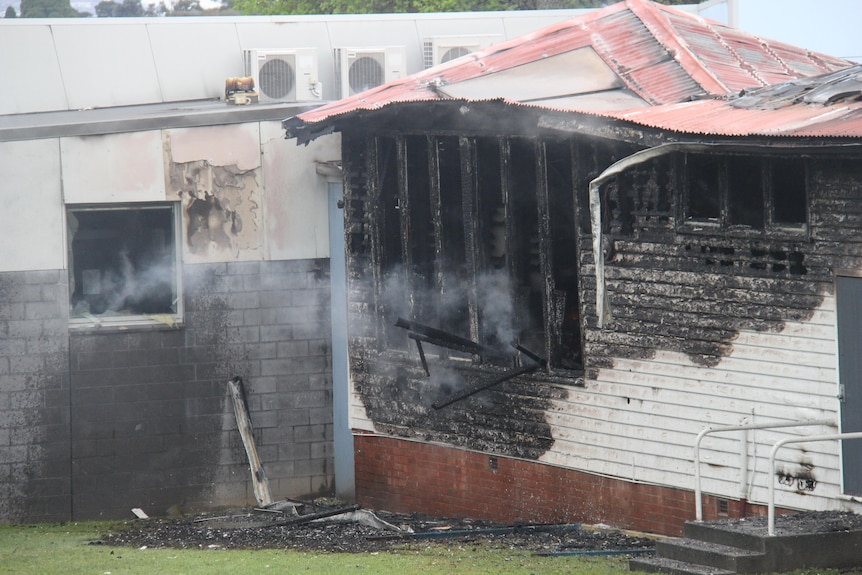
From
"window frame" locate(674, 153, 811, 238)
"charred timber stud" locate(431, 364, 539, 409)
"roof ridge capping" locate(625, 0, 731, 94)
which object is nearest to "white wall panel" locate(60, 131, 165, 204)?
"charred timber stud" locate(431, 364, 539, 409)

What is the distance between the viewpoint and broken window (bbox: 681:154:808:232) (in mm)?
9844

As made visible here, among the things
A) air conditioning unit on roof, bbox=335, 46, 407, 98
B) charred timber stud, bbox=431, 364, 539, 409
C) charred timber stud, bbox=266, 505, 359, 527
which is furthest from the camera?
air conditioning unit on roof, bbox=335, 46, 407, 98

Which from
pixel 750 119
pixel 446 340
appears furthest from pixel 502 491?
pixel 750 119

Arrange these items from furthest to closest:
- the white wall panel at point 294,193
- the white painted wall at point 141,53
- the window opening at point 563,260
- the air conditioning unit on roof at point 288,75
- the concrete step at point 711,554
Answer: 1. the air conditioning unit on roof at point 288,75
2. the white painted wall at point 141,53
3. the white wall panel at point 294,193
4. the window opening at point 563,260
5. the concrete step at point 711,554

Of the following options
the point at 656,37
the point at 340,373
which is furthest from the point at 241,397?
the point at 656,37

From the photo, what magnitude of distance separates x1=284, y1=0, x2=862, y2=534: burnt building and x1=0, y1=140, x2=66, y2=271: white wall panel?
2871 millimetres

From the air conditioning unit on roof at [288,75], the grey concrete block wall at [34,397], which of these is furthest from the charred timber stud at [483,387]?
the air conditioning unit on roof at [288,75]

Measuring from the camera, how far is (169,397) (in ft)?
46.0

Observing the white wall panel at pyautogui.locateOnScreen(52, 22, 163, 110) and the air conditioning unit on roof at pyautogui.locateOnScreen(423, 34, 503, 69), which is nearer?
the white wall panel at pyautogui.locateOnScreen(52, 22, 163, 110)

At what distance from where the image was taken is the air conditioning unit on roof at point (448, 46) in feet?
57.3

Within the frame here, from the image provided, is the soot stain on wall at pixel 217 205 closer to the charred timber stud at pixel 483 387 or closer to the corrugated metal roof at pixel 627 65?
the corrugated metal roof at pixel 627 65

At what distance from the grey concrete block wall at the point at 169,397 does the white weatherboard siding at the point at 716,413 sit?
12.4 ft

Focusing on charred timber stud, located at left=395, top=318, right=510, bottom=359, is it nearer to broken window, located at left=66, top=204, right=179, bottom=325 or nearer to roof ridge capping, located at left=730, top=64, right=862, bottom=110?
broken window, located at left=66, top=204, right=179, bottom=325

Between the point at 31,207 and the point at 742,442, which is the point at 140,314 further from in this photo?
the point at 742,442
